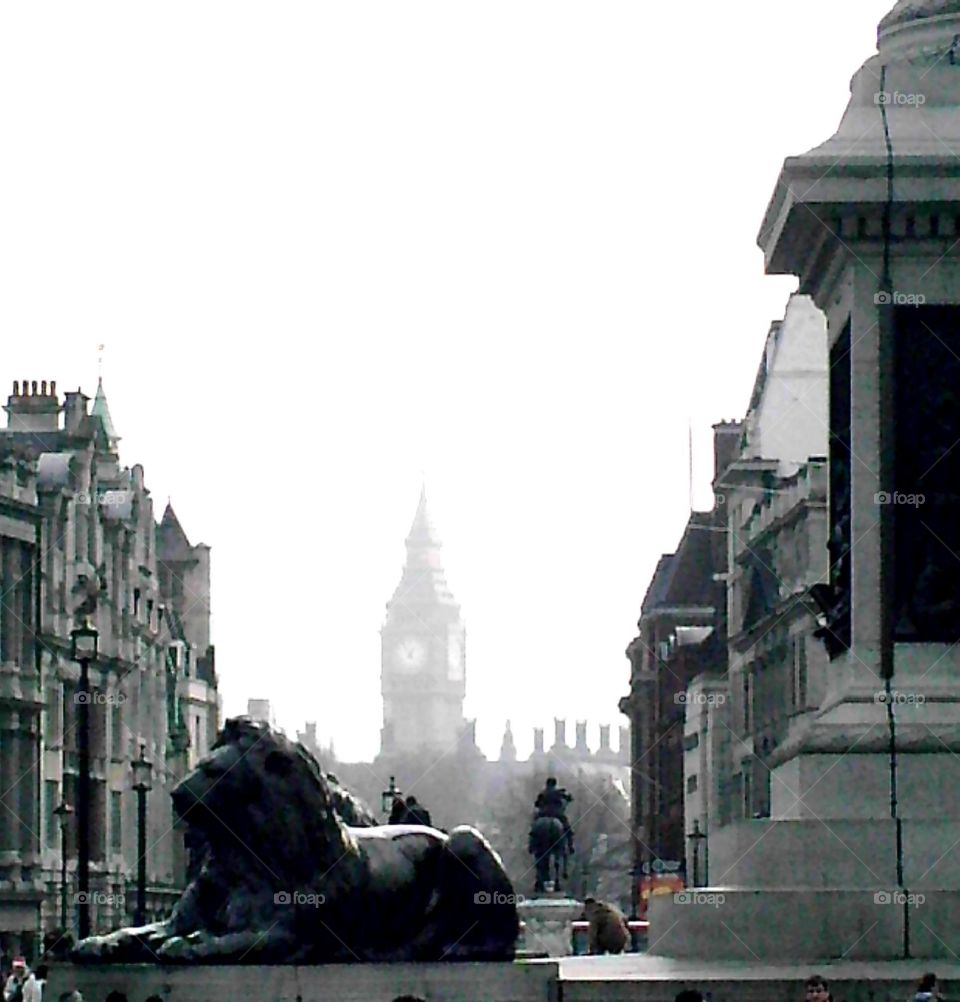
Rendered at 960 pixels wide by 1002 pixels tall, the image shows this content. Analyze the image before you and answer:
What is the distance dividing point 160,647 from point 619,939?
3030 inches

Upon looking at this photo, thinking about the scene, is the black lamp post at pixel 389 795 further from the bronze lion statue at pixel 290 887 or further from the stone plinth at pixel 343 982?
the stone plinth at pixel 343 982

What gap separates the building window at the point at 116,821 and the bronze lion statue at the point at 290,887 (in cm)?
7735

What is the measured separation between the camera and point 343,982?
28.9m

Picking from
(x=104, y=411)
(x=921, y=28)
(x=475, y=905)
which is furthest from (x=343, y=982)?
(x=104, y=411)

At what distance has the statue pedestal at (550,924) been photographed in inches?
2324

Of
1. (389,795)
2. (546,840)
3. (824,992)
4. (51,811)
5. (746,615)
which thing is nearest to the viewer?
(824,992)

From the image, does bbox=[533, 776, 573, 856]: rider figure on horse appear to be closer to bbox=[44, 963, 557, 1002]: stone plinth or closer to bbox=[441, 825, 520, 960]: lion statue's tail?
bbox=[441, 825, 520, 960]: lion statue's tail

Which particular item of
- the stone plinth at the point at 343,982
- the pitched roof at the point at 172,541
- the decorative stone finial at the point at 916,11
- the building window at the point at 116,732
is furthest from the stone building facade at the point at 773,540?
the stone plinth at the point at 343,982

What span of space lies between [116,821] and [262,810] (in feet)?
262

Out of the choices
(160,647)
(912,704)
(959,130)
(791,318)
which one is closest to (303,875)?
(912,704)

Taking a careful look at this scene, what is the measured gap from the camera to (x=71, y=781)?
102375 millimetres

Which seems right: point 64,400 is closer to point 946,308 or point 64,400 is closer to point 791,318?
point 791,318

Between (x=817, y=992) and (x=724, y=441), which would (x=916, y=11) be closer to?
(x=817, y=992)

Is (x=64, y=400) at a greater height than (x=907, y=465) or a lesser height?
greater
